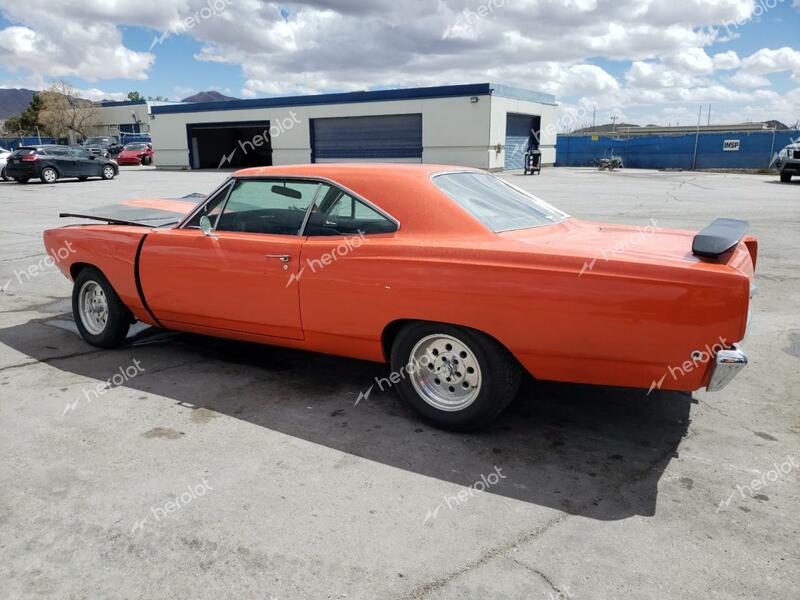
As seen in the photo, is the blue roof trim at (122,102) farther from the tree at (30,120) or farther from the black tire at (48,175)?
the black tire at (48,175)

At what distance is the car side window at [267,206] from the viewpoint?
13.3 feet

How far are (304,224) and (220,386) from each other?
4.27 ft

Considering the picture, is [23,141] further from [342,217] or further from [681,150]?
[342,217]

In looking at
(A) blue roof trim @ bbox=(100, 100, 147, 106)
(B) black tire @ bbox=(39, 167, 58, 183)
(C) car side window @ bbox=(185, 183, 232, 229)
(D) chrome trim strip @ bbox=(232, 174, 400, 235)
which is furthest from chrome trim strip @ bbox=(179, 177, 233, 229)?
(A) blue roof trim @ bbox=(100, 100, 147, 106)

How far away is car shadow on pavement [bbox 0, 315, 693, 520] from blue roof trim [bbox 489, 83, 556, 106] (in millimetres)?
27307

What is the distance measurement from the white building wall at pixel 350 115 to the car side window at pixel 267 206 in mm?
26383

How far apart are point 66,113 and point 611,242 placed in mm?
73371

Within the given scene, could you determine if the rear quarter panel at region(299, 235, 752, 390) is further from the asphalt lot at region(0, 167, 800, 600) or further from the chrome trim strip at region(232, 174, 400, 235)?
the asphalt lot at region(0, 167, 800, 600)

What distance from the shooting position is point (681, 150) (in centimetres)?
3709

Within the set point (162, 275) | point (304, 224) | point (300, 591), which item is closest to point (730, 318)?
point (300, 591)

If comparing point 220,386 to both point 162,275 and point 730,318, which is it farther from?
point 730,318

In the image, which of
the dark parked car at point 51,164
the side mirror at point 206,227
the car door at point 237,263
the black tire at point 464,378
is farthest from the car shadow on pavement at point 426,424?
the dark parked car at point 51,164

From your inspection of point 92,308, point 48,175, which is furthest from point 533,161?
point 92,308

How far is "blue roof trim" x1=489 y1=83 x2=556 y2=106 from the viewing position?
99.0ft
